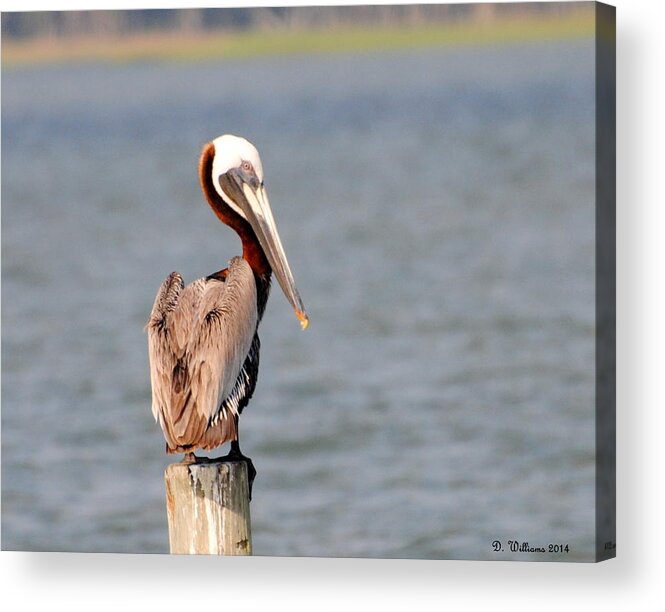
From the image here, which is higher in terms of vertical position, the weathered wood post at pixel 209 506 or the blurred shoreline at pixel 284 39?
the blurred shoreline at pixel 284 39

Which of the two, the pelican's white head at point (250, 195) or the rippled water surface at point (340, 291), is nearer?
the rippled water surface at point (340, 291)

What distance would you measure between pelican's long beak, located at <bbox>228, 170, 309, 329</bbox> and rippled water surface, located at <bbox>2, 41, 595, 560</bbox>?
0.26 ft

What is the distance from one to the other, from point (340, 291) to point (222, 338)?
24.1 inches

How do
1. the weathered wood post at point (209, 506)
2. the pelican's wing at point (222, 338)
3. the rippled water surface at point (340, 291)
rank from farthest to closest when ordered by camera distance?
the rippled water surface at point (340, 291), the pelican's wing at point (222, 338), the weathered wood post at point (209, 506)

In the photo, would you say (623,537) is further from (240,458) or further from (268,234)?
(268,234)

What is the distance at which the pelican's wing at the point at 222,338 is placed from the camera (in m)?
6.48

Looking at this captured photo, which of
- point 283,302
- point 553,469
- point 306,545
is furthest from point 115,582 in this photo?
point 553,469

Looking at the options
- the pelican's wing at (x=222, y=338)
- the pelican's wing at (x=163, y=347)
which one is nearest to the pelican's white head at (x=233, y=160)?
the pelican's wing at (x=222, y=338)

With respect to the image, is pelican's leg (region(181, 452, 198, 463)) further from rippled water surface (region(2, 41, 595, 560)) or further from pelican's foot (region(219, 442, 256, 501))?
rippled water surface (region(2, 41, 595, 560))

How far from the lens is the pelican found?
6492 mm

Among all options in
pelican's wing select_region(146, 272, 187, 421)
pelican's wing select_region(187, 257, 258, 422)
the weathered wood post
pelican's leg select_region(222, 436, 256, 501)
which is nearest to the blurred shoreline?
pelican's wing select_region(187, 257, 258, 422)

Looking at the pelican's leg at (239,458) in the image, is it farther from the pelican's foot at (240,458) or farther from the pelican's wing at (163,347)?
the pelican's wing at (163,347)

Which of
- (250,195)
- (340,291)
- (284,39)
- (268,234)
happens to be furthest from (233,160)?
(340,291)

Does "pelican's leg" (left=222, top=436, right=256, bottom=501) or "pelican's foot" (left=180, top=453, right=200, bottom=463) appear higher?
"pelican's leg" (left=222, top=436, right=256, bottom=501)
